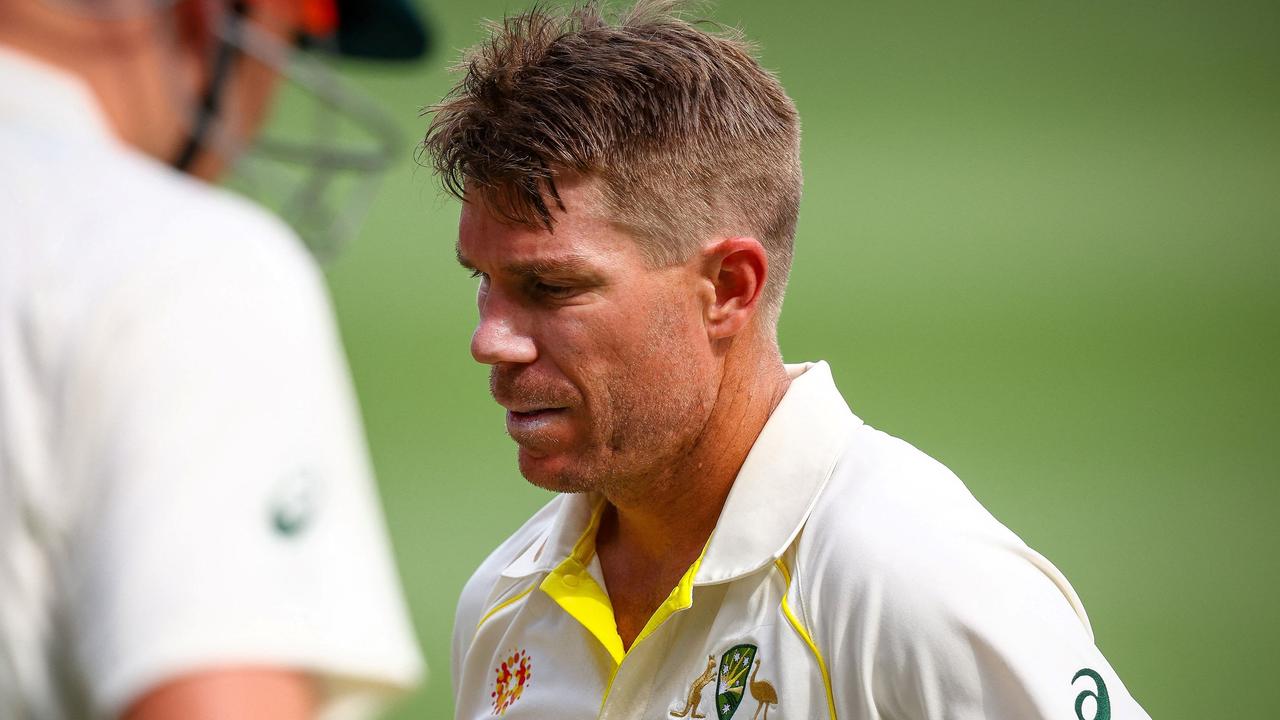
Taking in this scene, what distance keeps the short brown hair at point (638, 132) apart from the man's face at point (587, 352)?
2 cm

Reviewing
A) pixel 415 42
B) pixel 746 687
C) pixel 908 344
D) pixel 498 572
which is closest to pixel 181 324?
pixel 415 42

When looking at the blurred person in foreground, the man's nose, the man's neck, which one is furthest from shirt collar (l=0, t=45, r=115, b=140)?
the man's neck

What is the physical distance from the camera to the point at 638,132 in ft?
4.21

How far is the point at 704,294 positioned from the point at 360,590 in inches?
33.7

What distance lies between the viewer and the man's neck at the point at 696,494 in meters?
1.31

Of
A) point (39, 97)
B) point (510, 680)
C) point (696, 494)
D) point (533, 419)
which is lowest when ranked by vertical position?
point (510, 680)

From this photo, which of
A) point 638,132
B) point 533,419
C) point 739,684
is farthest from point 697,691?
point 638,132

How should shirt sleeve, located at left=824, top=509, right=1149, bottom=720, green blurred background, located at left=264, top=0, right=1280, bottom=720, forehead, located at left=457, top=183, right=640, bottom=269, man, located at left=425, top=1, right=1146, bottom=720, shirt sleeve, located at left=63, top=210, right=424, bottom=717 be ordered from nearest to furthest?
1. shirt sleeve, located at left=63, top=210, right=424, bottom=717
2. shirt sleeve, located at left=824, top=509, right=1149, bottom=720
3. man, located at left=425, top=1, right=1146, bottom=720
4. forehead, located at left=457, top=183, right=640, bottom=269
5. green blurred background, located at left=264, top=0, right=1280, bottom=720

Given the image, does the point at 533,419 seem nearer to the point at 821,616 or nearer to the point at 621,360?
the point at 621,360

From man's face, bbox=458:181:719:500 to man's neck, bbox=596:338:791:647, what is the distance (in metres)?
0.02

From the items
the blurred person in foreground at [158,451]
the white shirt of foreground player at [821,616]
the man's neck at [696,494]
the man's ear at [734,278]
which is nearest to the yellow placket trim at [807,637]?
the white shirt of foreground player at [821,616]

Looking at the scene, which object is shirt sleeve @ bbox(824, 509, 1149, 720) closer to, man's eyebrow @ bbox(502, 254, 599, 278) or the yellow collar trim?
the yellow collar trim

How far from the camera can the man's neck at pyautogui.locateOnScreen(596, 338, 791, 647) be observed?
1.31 m

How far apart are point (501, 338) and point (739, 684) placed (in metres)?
0.40
